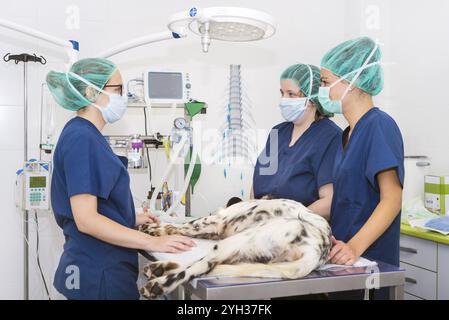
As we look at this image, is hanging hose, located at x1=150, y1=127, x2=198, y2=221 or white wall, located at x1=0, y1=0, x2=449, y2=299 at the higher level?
white wall, located at x1=0, y1=0, x2=449, y2=299

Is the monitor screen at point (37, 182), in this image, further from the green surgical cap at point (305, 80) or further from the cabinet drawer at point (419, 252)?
the cabinet drawer at point (419, 252)

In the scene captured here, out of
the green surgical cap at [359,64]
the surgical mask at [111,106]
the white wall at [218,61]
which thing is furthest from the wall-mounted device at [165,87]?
the green surgical cap at [359,64]

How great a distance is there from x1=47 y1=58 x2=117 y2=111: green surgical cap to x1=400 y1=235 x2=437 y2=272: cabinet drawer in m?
1.56

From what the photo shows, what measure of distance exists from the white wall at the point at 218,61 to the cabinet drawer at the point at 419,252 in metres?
0.56

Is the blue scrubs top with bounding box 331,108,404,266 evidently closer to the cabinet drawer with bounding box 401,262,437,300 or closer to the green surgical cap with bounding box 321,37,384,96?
the green surgical cap with bounding box 321,37,384,96

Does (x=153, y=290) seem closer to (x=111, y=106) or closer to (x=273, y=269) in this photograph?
(x=273, y=269)

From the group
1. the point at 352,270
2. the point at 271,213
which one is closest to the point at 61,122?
the point at 271,213

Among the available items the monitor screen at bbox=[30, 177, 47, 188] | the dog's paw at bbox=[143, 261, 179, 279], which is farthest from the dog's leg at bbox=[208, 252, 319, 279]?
the monitor screen at bbox=[30, 177, 47, 188]

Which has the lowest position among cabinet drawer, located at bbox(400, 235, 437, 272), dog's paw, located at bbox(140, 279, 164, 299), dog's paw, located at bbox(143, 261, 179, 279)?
cabinet drawer, located at bbox(400, 235, 437, 272)

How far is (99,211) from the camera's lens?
1345 millimetres

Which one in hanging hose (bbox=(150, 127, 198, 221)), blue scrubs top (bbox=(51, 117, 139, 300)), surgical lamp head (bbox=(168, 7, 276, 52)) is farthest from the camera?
hanging hose (bbox=(150, 127, 198, 221))

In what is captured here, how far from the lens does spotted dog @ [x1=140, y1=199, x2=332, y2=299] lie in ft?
3.57

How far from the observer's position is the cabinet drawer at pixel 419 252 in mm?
1957
